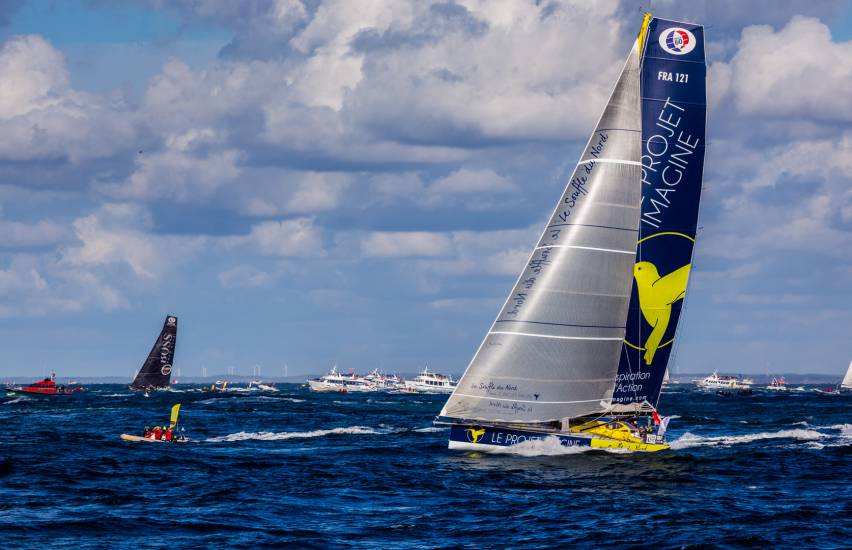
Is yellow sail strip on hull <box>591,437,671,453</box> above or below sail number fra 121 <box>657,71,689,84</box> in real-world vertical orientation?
below

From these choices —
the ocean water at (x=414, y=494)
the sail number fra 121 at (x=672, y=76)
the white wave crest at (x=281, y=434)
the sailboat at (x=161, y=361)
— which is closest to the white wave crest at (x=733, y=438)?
the ocean water at (x=414, y=494)

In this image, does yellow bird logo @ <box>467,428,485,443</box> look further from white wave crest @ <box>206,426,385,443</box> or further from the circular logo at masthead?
white wave crest @ <box>206,426,385,443</box>

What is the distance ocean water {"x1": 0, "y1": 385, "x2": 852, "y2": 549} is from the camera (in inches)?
1517

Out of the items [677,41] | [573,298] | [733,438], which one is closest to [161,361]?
[733,438]

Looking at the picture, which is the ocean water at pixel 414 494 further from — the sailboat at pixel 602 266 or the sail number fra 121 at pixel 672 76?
the sail number fra 121 at pixel 672 76

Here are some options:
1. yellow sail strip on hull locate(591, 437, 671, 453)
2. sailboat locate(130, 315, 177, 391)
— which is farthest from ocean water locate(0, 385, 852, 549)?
sailboat locate(130, 315, 177, 391)

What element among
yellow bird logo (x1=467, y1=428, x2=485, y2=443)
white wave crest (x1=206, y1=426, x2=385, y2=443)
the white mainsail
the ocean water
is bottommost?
the ocean water

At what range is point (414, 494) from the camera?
4769 centimetres

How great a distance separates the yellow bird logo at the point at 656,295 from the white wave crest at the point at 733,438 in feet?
31.0

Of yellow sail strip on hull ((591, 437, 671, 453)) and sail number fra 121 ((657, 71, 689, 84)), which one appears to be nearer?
yellow sail strip on hull ((591, 437, 671, 453))

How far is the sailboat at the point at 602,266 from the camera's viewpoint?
5497cm

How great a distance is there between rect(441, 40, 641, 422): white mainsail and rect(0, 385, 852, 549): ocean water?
8.37 feet

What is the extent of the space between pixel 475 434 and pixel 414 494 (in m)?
7.96

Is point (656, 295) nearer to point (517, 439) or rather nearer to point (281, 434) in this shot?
point (517, 439)
